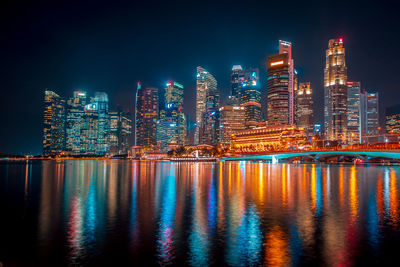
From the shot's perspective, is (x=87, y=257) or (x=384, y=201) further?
(x=384, y=201)

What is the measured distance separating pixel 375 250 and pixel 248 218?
30.6 ft

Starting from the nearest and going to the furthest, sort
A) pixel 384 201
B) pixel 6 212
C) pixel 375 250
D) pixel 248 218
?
1. pixel 375 250
2. pixel 248 218
3. pixel 6 212
4. pixel 384 201

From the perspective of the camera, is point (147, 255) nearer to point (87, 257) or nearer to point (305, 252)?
point (87, 257)

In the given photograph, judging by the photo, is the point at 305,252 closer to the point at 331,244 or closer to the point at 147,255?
the point at 331,244

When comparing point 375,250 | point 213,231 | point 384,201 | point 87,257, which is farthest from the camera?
point 384,201

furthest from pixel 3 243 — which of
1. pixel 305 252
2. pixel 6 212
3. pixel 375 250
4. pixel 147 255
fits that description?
pixel 375 250

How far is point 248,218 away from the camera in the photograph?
2448 cm

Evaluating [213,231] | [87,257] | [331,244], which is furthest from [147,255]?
[331,244]

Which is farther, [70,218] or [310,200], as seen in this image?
[310,200]

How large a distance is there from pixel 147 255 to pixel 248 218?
10.5 meters

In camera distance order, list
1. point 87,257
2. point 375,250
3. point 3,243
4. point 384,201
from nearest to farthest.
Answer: point 87,257 < point 375,250 < point 3,243 < point 384,201

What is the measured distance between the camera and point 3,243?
59.1 feet

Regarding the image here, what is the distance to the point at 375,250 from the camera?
16.7 metres

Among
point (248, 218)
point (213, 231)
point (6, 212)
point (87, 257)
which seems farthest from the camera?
point (6, 212)
